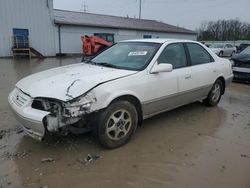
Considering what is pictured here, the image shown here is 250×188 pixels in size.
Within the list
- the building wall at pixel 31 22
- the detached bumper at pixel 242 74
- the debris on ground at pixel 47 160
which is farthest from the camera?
the building wall at pixel 31 22

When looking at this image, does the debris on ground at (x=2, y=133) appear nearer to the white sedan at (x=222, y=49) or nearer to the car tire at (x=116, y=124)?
the car tire at (x=116, y=124)

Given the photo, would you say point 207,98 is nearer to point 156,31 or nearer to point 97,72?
point 97,72

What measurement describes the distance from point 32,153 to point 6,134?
88 cm

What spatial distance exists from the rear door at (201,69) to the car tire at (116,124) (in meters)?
1.81

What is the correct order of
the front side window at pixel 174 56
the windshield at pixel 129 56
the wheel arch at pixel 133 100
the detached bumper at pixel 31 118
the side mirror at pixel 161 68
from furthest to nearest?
the front side window at pixel 174 56 → the windshield at pixel 129 56 → the side mirror at pixel 161 68 → the wheel arch at pixel 133 100 → the detached bumper at pixel 31 118

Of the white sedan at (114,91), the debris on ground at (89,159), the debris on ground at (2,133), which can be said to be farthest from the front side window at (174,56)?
the debris on ground at (2,133)

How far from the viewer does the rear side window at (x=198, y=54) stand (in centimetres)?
496

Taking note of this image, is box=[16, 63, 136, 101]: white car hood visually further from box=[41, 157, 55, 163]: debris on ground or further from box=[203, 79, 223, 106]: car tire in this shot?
box=[203, 79, 223, 106]: car tire

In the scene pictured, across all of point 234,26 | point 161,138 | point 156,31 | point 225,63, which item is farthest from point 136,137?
point 234,26

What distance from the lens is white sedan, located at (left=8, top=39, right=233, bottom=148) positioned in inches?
123

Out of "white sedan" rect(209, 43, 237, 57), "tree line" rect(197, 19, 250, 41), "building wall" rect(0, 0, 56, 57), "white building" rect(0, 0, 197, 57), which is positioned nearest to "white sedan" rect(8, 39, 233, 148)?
"building wall" rect(0, 0, 56, 57)

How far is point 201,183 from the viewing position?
2.86 metres

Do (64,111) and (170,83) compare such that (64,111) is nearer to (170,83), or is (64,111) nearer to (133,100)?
(133,100)

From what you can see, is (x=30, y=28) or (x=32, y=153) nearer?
(x=32, y=153)
